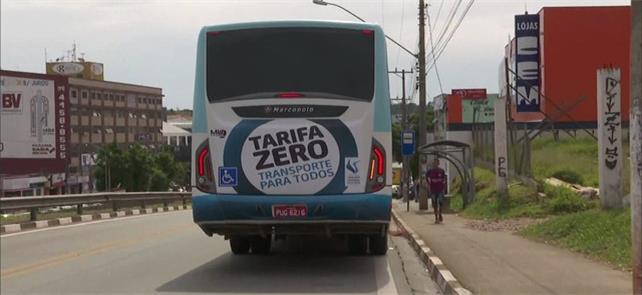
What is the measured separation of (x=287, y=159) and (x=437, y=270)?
2.62 metres

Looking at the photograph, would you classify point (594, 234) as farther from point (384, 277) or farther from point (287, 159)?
point (287, 159)

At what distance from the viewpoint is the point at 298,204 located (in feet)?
32.8

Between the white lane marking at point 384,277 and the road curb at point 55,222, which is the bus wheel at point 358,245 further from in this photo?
the road curb at point 55,222

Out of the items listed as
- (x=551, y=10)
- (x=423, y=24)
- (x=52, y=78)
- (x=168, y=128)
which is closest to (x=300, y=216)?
(x=423, y=24)

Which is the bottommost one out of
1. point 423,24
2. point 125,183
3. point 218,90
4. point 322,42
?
point 125,183

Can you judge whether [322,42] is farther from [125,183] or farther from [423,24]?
[125,183]

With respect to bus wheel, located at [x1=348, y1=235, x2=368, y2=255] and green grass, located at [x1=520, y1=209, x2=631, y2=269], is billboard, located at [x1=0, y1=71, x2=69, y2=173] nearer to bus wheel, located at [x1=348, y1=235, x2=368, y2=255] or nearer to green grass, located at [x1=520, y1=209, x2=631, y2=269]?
bus wheel, located at [x1=348, y1=235, x2=368, y2=255]

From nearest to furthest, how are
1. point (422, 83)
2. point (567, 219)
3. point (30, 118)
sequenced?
1. point (567, 219)
2. point (422, 83)
3. point (30, 118)

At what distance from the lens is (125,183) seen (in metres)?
73.9

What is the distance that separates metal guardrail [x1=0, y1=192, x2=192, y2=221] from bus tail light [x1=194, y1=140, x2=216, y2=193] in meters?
11.7

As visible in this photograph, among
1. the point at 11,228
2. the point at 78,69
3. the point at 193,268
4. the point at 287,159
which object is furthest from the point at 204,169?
the point at 78,69

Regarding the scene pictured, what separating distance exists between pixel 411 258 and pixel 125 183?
64.0 m

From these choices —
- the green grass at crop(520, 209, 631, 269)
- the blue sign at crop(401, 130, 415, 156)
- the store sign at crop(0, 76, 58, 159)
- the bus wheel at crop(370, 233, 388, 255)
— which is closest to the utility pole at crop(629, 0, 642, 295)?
the green grass at crop(520, 209, 631, 269)

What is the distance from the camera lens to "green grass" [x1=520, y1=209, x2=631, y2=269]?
10.7 m
